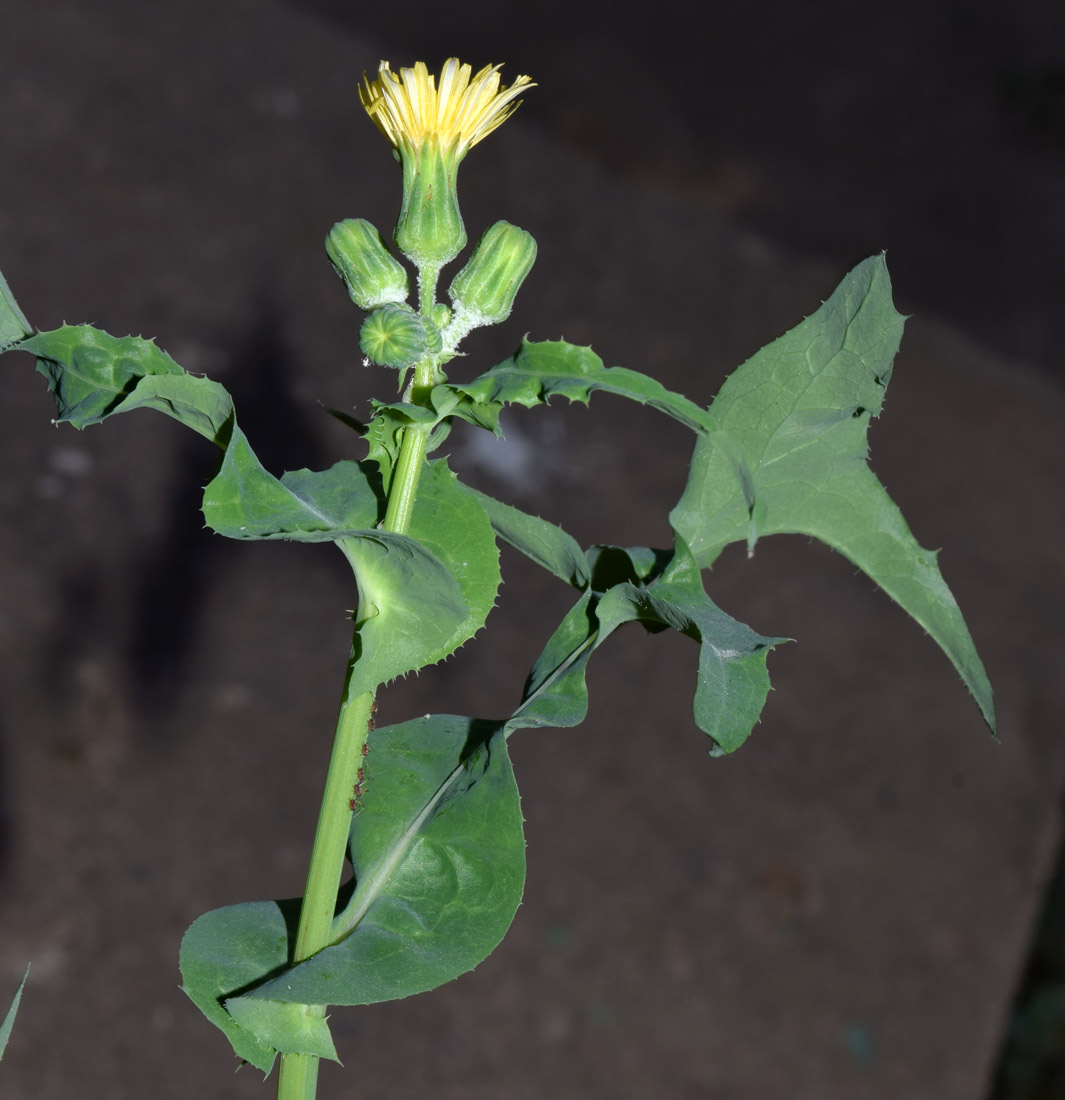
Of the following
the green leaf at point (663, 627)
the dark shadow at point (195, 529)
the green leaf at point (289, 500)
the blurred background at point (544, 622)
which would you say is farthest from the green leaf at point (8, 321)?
the dark shadow at point (195, 529)

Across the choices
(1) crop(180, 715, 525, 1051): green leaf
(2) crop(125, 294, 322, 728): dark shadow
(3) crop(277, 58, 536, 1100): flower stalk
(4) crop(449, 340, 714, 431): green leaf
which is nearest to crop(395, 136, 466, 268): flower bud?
(3) crop(277, 58, 536, 1100): flower stalk

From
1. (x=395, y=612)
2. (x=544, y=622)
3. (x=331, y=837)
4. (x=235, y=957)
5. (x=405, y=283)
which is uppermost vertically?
(x=405, y=283)

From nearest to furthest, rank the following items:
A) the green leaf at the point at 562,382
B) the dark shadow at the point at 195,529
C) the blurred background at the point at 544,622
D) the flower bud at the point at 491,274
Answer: the green leaf at the point at 562,382, the flower bud at the point at 491,274, the blurred background at the point at 544,622, the dark shadow at the point at 195,529

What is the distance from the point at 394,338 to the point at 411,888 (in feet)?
1.27

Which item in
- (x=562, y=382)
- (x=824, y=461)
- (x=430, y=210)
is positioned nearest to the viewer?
(x=562, y=382)

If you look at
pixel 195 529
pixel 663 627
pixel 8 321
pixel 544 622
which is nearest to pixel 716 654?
pixel 663 627

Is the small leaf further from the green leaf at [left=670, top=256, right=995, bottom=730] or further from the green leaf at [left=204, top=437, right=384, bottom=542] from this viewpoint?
the green leaf at [left=670, top=256, right=995, bottom=730]

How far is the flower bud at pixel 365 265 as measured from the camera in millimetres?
748

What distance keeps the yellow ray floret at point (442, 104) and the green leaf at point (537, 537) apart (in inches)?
9.7

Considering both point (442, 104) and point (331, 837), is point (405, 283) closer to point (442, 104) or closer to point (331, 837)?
point (442, 104)

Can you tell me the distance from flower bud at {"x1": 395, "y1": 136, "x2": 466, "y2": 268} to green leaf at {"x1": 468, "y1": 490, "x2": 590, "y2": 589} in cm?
17

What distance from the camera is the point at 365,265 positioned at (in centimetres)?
75

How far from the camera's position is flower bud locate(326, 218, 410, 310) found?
748mm

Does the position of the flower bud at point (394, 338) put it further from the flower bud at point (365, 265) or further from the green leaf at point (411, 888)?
the green leaf at point (411, 888)
